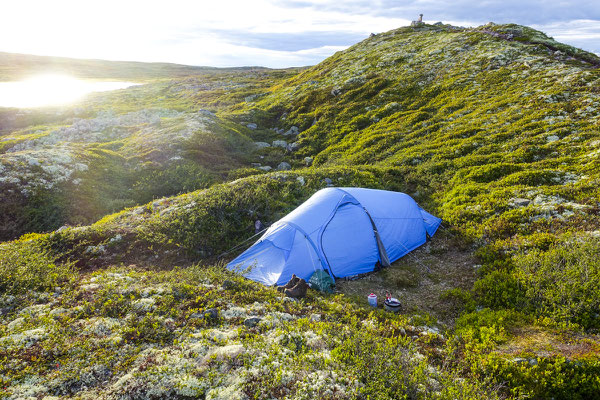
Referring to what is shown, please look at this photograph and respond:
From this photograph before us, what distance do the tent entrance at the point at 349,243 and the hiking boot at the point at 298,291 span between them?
77.9 inches

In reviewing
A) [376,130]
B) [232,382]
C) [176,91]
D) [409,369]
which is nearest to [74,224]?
[232,382]

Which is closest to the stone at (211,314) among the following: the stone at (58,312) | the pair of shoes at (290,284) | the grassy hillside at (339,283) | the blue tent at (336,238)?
the grassy hillside at (339,283)

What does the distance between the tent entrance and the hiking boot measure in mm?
1978

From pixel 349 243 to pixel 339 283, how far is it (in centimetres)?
183

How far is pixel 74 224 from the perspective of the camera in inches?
716

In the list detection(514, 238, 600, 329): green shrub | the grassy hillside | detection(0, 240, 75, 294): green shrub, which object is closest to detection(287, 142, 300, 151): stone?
the grassy hillside

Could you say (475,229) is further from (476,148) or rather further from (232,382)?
(232,382)

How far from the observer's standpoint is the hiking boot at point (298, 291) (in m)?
10.3

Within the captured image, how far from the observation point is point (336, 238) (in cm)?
1281

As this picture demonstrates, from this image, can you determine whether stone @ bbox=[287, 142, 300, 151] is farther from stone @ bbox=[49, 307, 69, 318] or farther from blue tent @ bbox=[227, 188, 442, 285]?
stone @ bbox=[49, 307, 69, 318]

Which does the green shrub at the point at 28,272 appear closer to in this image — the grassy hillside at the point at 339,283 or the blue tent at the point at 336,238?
the grassy hillside at the point at 339,283

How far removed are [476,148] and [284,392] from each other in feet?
69.6

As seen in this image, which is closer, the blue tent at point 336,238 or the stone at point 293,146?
the blue tent at point 336,238

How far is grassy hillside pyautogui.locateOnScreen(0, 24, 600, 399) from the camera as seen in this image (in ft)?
20.8
